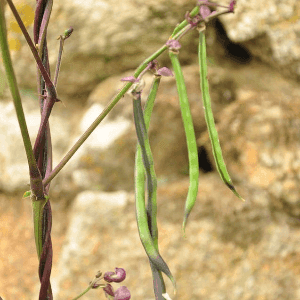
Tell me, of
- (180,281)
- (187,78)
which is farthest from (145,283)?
(187,78)

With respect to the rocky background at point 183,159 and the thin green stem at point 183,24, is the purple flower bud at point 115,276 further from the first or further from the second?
the rocky background at point 183,159

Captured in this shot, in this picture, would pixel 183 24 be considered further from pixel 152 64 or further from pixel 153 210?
pixel 153 210

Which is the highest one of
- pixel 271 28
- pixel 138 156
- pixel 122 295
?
pixel 271 28

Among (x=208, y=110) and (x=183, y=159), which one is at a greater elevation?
(x=208, y=110)

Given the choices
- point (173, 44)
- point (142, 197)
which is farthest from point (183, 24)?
point (142, 197)

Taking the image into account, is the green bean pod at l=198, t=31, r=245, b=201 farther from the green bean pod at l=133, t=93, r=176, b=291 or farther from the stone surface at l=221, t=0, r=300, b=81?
the stone surface at l=221, t=0, r=300, b=81

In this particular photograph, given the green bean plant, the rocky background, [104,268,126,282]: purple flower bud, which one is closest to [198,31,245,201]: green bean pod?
the green bean plant

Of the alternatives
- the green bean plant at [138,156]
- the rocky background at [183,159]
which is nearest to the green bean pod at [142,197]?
the green bean plant at [138,156]

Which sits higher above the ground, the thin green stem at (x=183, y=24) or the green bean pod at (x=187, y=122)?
the thin green stem at (x=183, y=24)
